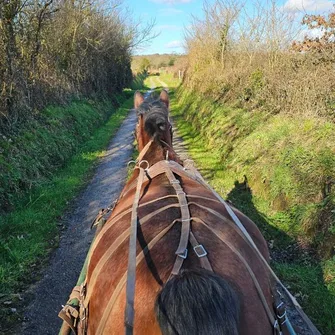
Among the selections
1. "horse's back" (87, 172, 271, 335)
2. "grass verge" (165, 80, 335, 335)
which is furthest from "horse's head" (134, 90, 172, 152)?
"grass verge" (165, 80, 335, 335)

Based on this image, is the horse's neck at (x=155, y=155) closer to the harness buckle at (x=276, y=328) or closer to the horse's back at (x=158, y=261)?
the horse's back at (x=158, y=261)

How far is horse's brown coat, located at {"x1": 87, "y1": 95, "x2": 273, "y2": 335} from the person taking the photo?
169cm

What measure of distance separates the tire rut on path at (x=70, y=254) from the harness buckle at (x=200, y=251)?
271cm

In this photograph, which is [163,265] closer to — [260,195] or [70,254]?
[70,254]

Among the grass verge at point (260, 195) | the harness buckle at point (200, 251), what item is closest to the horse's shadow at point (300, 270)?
the grass verge at point (260, 195)

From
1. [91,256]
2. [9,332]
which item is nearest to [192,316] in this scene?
[91,256]

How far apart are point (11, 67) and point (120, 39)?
19530mm

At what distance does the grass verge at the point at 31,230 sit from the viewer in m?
4.32

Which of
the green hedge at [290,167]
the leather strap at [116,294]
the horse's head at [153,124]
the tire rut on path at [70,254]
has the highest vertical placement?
the horse's head at [153,124]

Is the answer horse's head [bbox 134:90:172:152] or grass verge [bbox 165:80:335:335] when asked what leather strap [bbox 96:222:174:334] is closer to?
horse's head [bbox 134:90:172:152]

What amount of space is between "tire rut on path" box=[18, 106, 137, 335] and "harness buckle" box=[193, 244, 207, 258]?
2708 mm

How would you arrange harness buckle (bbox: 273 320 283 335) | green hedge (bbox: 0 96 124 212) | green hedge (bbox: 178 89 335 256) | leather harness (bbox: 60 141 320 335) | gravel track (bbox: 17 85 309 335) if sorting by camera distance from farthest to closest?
1. green hedge (bbox: 0 96 124 212)
2. green hedge (bbox: 178 89 335 256)
3. gravel track (bbox: 17 85 309 335)
4. harness buckle (bbox: 273 320 283 335)
5. leather harness (bbox: 60 141 320 335)

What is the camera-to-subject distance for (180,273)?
1.55m

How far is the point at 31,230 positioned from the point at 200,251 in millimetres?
4729
